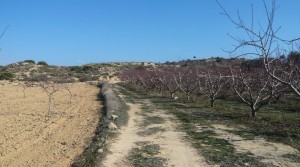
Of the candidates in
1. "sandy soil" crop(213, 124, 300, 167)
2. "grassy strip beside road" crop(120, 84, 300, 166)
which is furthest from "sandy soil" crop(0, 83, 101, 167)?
"sandy soil" crop(213, 124, 300, 167)

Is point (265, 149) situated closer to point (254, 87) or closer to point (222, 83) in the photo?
point (222, 83)

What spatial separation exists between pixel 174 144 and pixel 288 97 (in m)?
22.2

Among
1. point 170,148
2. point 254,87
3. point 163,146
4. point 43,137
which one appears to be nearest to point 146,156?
point 170,148

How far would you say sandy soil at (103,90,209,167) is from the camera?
1183 cm

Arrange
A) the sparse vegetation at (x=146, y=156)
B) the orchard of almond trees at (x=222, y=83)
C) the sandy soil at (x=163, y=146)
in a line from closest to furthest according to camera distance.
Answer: the sparse vegetation at (x=146, y=156)
the sandy soil at (x=163, y=146)
the orchard of almond trees at (x=222, y=83)

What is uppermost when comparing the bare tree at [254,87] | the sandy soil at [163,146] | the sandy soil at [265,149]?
the bare tree at [254,87]

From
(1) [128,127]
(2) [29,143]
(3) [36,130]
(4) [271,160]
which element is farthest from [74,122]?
(4) [271,160]

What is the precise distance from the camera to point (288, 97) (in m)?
34.2

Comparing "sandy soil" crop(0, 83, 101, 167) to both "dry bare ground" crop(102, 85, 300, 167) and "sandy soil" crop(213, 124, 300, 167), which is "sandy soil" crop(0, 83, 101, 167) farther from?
"sandy soil" crop(213, 124, 300, 167)

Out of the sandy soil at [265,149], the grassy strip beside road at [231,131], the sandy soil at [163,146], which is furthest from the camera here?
the grassy strip beside road at [231,131]

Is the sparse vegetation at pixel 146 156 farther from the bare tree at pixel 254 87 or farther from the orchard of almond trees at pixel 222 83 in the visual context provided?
the orchard of almond trees at pixel 222 83

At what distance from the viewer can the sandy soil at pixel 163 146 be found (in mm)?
11828

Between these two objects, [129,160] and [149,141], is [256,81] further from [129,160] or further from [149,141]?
[129,160]

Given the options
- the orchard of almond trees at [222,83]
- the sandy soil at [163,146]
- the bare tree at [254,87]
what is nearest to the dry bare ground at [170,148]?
the sandy soil at [163,146]
